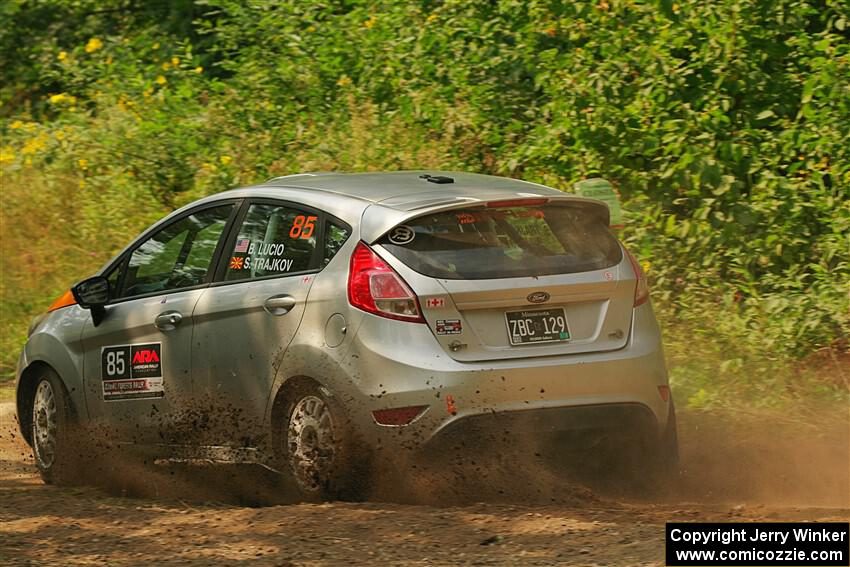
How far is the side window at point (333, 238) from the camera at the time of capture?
614cm

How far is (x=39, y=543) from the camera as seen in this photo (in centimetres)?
543

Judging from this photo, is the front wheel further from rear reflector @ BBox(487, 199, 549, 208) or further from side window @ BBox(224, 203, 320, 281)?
rear reflector @ BBox(487, 199, 549, 208)

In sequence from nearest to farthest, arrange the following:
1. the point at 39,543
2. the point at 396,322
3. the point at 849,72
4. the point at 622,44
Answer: the point at 39,543 < the point at 396,322 < the point at 849,72 < the point at 622,44

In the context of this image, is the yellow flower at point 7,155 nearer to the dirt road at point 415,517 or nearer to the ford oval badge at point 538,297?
the dirt road at point 415,517

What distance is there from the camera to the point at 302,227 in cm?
641

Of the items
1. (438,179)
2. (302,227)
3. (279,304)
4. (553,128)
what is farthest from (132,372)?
(553,128)

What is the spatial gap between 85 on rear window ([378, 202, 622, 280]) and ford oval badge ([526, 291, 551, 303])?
10 centimetres

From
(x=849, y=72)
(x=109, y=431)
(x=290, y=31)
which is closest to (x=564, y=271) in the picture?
(x=109, y=431)

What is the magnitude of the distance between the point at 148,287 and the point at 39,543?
2.09 meters

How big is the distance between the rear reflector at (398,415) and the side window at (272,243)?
35.3 inches

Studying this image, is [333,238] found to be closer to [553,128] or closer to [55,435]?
[55,435]

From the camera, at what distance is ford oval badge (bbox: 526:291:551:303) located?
5910mm

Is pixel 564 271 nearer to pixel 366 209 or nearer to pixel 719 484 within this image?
pixel 366 209

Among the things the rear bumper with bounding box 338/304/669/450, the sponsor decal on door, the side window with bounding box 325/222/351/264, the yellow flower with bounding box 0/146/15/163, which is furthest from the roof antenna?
the yellow flower with bounding box 0/146/15/163
